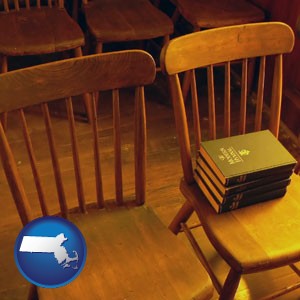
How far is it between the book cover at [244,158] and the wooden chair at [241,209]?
0.12 metres

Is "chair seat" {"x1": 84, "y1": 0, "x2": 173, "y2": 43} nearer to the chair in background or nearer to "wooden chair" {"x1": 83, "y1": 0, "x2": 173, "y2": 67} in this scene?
"wooden chair" {"x1": 83, "y1": 0, "x2": 173, "y2": 67}

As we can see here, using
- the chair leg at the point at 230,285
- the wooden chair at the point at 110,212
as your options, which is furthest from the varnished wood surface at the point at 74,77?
the chair leg at the point at 230,285

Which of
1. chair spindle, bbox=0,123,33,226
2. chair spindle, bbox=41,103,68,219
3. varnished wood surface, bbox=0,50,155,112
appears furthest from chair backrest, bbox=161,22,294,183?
chair spindle, bbox=0,123,33,226

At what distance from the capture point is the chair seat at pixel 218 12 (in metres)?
2.24

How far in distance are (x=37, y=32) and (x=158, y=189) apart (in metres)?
0.91

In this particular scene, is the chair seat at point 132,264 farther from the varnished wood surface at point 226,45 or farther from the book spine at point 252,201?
Result: the varnished wood surface at point 226,45

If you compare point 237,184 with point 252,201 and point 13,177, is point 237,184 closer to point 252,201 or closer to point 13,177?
point 252,201

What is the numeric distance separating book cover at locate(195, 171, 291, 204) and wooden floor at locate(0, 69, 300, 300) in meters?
0.52

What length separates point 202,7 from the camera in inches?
92.0

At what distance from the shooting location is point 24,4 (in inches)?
98.2

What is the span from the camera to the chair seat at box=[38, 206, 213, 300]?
1126mm

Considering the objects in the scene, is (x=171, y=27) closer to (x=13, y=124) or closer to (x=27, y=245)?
(x=13, y=124)

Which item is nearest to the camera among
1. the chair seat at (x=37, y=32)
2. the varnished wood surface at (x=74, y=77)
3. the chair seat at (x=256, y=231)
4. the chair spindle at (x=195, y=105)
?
the varnished wood surface at (x=74, y=77)

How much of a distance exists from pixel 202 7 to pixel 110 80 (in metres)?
1.34
